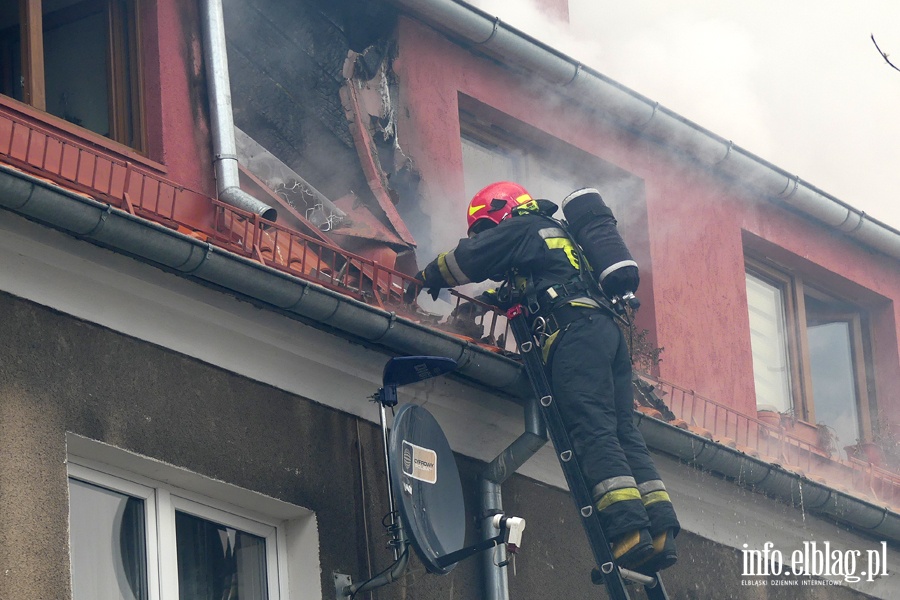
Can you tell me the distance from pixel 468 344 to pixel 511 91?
324 centimetres

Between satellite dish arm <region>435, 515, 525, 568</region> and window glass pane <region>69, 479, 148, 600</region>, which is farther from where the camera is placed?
satellite dish arm <region>435, 515, 525, 568</region>

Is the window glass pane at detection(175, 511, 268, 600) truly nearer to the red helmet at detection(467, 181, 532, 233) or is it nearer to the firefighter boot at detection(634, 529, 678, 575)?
the firefighter boot at detection(634, 529, 678, 575)

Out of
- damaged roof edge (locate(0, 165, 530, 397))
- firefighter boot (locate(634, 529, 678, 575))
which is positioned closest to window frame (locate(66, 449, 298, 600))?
damaged roof edge (locate(0, 165, 530, 397))

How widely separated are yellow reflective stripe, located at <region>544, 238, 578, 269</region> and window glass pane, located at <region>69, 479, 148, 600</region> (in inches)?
105

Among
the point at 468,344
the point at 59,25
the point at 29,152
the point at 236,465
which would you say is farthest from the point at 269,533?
the point at 59,25

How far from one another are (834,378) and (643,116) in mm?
2786

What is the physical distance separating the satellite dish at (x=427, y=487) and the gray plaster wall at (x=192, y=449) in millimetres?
320

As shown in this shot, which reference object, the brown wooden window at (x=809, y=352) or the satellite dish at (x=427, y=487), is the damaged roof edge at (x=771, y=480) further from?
the brown wooden window at (x=809, y=352)

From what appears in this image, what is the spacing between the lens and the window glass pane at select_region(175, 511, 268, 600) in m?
6.84

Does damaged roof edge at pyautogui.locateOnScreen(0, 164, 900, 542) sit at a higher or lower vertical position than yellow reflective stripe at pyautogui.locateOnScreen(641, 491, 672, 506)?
higher

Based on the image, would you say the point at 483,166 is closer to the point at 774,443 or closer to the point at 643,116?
the point at 643,116

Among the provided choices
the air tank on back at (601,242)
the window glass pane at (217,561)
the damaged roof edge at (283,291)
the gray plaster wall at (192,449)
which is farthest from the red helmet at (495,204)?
the window glass pane at (217,561)

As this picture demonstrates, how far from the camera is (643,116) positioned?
36.3 ft

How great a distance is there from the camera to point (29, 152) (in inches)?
279
